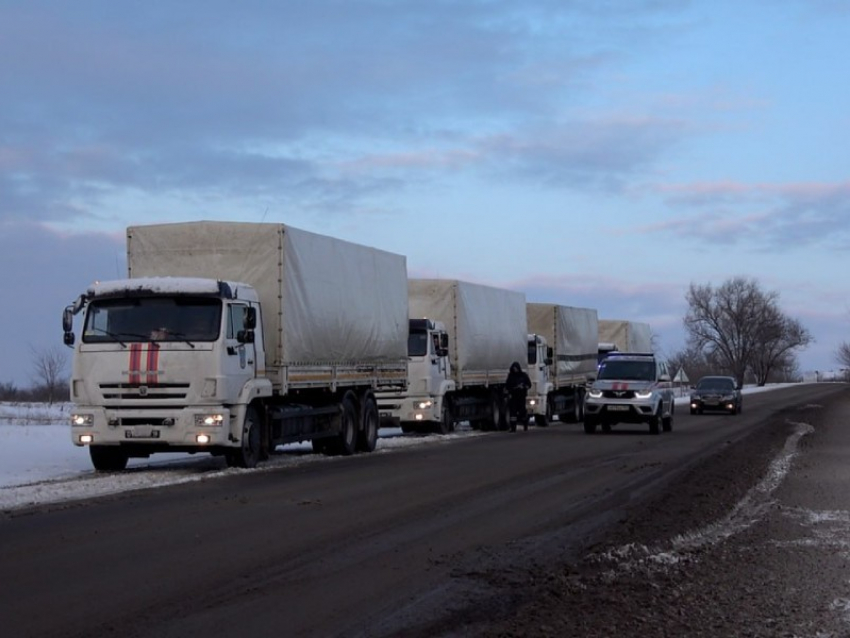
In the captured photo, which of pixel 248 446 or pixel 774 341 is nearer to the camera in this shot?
pixel 248 446

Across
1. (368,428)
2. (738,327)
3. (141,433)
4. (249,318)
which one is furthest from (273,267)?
(738,327)

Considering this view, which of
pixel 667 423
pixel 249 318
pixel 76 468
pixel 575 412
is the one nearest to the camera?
pixel 249 318

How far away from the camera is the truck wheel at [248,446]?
19000 mm

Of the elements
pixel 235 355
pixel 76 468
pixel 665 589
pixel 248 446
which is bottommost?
pixel 665 589

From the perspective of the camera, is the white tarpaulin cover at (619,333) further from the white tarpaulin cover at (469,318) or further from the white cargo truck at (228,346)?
the white cargo truck at (228,346)

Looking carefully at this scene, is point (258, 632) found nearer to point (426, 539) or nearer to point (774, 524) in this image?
point (426, 539)

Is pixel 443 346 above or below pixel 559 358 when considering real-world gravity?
below

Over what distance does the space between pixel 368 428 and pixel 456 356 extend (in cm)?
788

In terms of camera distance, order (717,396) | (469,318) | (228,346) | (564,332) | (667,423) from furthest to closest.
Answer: (717,396) < (564,332) < (667,423) < (469,318) < (228,346)

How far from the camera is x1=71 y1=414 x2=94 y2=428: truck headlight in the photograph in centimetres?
1831

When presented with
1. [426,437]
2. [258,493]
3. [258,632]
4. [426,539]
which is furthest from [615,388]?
[258,632]

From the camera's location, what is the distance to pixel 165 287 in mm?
18484

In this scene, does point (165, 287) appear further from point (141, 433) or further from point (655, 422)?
point (655, 422)

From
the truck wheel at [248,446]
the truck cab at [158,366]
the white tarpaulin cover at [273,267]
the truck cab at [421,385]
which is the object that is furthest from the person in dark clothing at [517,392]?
the truck cab at [158,366]
